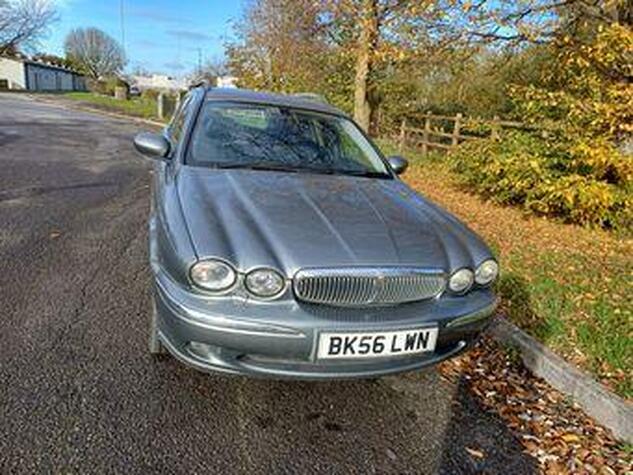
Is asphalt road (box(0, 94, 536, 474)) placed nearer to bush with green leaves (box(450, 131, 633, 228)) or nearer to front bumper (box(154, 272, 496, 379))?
front bumper (box(154, 272, 496, 379))

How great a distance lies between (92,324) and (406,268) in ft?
6.88

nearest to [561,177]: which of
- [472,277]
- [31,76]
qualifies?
[472,277]

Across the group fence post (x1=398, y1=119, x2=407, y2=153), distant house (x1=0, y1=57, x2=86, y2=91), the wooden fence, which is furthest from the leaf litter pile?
distant house (x1=0, y1=57, x2=86, y2=91)

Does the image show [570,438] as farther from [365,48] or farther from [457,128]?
[457,128]

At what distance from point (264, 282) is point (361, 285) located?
17.2 inches

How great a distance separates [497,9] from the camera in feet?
25.2

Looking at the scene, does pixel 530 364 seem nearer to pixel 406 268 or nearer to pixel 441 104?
pixel 406 268

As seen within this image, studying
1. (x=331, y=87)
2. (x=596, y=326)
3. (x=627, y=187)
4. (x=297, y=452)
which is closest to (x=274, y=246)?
(x=297, y=452)

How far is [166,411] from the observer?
2.54 meters

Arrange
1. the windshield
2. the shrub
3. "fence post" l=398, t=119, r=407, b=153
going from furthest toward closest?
the shrub, "fence post" l=398, t=119, r=407, b=153, the windshield

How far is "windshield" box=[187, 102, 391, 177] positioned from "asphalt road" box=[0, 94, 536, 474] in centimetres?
124

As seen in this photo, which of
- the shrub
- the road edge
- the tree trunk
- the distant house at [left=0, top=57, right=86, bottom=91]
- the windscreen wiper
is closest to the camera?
the road edge

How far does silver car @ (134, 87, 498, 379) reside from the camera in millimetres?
2271

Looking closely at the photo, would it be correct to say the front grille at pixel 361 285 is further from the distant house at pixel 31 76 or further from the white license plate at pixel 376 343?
the distant house at pixel 31 76
